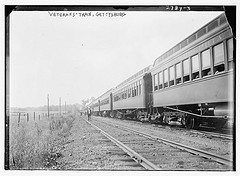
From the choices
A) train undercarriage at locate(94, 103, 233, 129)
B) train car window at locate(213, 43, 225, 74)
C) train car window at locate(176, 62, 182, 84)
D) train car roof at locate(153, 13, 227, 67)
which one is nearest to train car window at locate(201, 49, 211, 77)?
train car window at locate(213, 43, 225, 74)

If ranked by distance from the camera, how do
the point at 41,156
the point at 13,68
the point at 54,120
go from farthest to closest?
the point at 54,120
the point at 13,68
the point at 41,156

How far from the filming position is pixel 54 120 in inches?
220

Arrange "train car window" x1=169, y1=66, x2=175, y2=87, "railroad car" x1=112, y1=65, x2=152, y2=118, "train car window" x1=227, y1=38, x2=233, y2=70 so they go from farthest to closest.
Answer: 1. "railroad car" x1=112, y1=65, x2=152, y2=118
2. "train car window" x1=169, y1=66, x2=175, y2=87
3. "train car window" x1=227, y1=38, x2=233, y2=70

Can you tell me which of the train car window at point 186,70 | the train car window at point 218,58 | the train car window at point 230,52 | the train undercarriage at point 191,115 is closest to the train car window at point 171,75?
the train car window at point 186,70

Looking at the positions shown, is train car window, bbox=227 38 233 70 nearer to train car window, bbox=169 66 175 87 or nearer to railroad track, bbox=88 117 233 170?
railroad track, bbox=88 117 233 170

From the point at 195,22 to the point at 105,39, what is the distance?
5.16 ft

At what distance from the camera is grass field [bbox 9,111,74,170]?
13.5 feet

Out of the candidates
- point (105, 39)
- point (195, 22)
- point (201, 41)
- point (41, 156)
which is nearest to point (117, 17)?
point (105, 39)

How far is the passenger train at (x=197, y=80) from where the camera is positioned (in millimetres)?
4121

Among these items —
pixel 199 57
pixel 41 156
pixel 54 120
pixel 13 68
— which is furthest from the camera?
pixel 54 120

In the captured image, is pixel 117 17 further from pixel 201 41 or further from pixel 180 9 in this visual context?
pixel 201 41

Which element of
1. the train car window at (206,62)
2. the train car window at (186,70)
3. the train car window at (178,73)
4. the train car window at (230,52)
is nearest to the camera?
the train car window at (230,52)

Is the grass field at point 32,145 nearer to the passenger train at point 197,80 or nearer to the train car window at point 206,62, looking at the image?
the passenger train at point 197,80

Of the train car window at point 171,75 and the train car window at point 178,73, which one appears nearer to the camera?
the train car window at point 178,73
